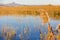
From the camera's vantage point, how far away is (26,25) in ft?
4.09

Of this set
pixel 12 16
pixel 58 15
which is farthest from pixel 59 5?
pixel 12 16

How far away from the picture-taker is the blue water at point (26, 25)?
1238 mm

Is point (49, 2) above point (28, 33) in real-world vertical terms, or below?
above

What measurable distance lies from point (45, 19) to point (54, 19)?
3.5 inches

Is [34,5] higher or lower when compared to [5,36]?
higher

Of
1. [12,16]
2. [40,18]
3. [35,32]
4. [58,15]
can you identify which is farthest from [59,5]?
[12,16]

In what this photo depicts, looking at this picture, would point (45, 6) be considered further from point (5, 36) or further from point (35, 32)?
point (5, 36)

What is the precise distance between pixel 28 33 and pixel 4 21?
0.27 metres

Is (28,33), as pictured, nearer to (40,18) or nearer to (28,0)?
(40,18)

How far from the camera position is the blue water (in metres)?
1.24

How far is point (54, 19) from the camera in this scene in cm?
123

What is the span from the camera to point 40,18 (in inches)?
49.0

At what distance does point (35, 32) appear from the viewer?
1238 mm

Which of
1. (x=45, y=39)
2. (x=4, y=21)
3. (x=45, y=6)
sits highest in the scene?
(x=45, y=6)
